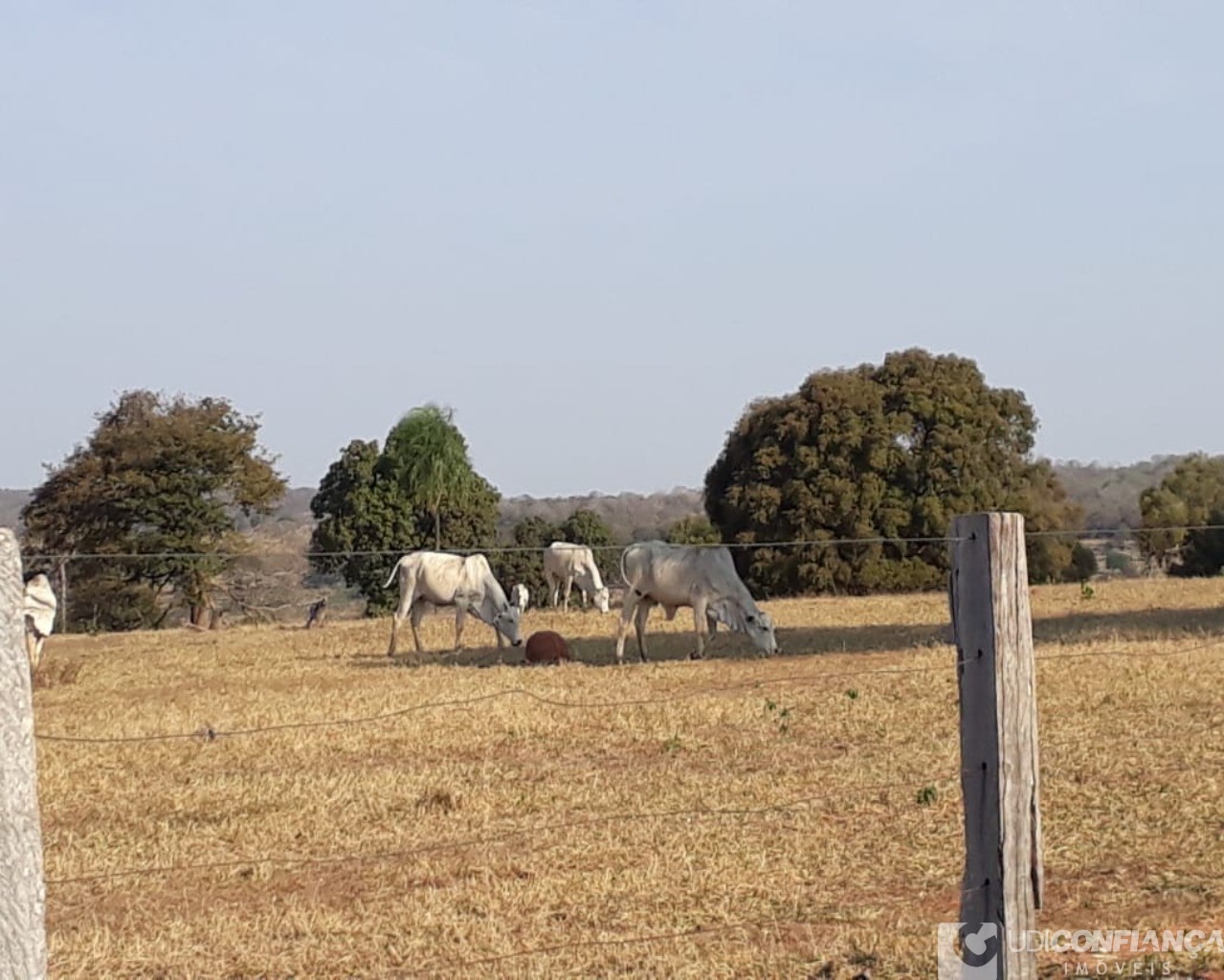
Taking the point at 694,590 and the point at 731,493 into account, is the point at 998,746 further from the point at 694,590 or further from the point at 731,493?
the point at 731,493

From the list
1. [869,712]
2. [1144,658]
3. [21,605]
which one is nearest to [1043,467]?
[1144,658]

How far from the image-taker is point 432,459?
141ft

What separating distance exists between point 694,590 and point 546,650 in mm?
2147

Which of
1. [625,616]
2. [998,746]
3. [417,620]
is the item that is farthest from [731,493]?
[998,746]

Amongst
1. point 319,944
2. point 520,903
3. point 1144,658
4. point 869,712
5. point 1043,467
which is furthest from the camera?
point 1043,467

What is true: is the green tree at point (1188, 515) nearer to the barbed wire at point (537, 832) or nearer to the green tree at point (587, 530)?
the green tree at point (587, 530)

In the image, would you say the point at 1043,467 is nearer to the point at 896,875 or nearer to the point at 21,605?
the point at 896,875

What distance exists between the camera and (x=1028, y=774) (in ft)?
16.9

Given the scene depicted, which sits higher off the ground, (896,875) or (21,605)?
(21,605)

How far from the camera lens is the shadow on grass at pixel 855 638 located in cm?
1959

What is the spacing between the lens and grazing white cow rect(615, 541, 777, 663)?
2100cm

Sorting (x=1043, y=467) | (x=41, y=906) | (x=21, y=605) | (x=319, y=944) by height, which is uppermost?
(x=1043, y=467)

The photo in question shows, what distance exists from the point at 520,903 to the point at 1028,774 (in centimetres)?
321

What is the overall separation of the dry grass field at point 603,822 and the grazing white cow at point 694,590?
3.26 meters
